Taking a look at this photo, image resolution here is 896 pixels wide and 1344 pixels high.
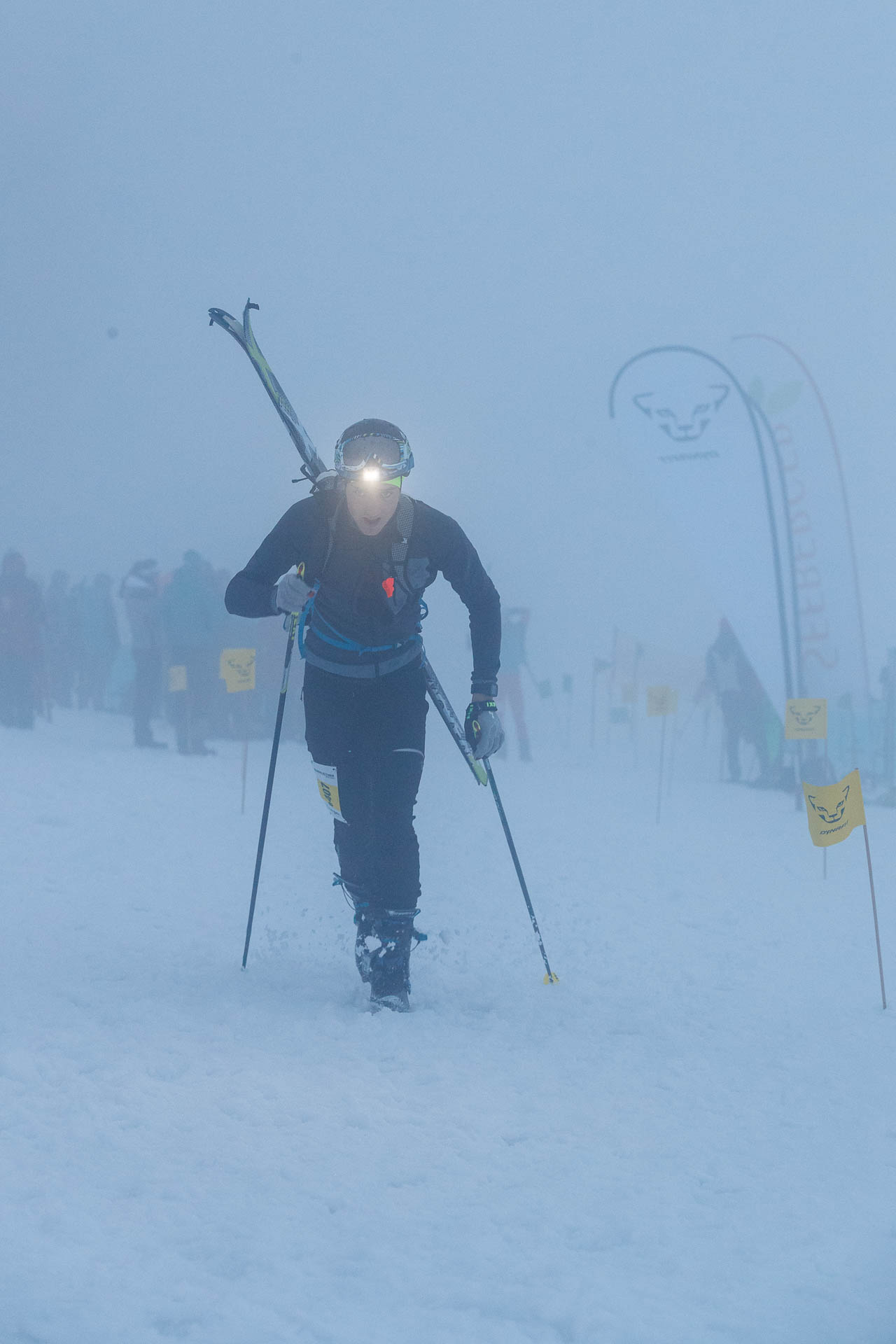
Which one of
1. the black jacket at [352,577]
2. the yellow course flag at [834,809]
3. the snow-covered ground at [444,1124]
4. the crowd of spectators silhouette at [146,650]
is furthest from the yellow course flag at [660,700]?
the black jacket at [352,577]

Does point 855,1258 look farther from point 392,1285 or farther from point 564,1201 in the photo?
point 392,1285

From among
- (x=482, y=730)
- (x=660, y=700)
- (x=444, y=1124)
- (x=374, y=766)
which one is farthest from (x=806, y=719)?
(x=444, y=1124)

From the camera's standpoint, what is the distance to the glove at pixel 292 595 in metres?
2.60

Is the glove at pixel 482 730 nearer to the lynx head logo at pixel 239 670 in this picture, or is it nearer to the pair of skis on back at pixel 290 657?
the pair of skis on back at pixel 290 657

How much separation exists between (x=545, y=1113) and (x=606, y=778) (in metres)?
7.72

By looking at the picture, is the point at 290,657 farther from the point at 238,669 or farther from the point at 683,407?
the point at 683,407

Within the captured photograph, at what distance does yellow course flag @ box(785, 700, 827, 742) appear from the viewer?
20.7 ft

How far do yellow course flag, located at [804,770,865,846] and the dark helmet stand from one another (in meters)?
1.61

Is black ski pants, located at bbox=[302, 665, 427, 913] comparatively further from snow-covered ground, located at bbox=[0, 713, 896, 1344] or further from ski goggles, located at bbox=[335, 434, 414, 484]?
ski goggles, located at bbox=[335, 434, 414, 484]

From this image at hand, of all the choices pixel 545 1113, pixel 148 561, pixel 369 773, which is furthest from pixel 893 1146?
pixel 148 561

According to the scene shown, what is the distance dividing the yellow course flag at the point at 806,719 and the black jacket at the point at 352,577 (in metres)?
4.22

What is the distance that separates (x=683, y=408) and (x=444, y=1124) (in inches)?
330

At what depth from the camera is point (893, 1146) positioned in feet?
6.13

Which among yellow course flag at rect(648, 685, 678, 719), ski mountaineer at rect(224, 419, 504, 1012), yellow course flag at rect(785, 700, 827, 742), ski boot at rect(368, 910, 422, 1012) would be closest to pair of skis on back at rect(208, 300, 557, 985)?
ski mountaineer at rect(224, 419, 504, 1012)
